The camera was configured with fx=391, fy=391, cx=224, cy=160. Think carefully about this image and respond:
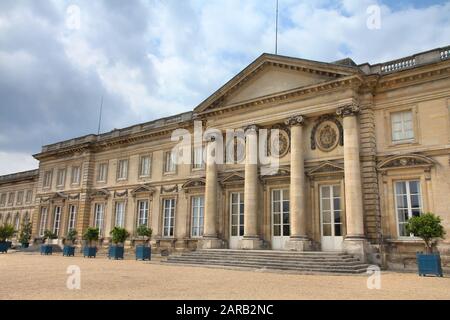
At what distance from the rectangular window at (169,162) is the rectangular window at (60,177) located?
10461 millimetres

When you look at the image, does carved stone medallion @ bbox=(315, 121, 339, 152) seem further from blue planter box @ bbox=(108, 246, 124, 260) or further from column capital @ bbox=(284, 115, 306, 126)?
blue planter box @ bbox=(108, 246, 124, 260)

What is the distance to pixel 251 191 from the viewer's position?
1831cm

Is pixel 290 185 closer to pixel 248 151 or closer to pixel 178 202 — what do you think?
pixel 248 151

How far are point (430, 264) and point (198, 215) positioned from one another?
12268 millimetres

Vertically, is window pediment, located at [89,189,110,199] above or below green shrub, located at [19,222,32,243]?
above

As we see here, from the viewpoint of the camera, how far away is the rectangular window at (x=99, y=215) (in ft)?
86.7

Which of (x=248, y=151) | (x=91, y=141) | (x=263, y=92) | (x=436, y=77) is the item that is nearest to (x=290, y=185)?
(x=248, y=151)

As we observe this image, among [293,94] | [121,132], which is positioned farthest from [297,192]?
[121,132]

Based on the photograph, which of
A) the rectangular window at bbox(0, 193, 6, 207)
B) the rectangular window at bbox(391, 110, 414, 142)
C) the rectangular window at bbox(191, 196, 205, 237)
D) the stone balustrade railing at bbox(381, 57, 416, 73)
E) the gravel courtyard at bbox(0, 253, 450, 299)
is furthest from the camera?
the rectangular window at bbox(0, 193, 6, 207)

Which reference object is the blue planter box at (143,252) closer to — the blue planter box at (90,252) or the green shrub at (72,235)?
the blue planter box at (90,252)

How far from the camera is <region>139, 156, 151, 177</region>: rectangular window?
2486cm

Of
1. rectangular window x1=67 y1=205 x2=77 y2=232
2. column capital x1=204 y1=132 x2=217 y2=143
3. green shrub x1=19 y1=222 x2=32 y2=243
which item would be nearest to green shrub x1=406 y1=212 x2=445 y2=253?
column capital x1=204 y1=132 x2=217 y2=143

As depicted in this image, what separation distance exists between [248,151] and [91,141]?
562 inches

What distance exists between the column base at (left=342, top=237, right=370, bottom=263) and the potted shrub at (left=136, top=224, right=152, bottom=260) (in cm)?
982
